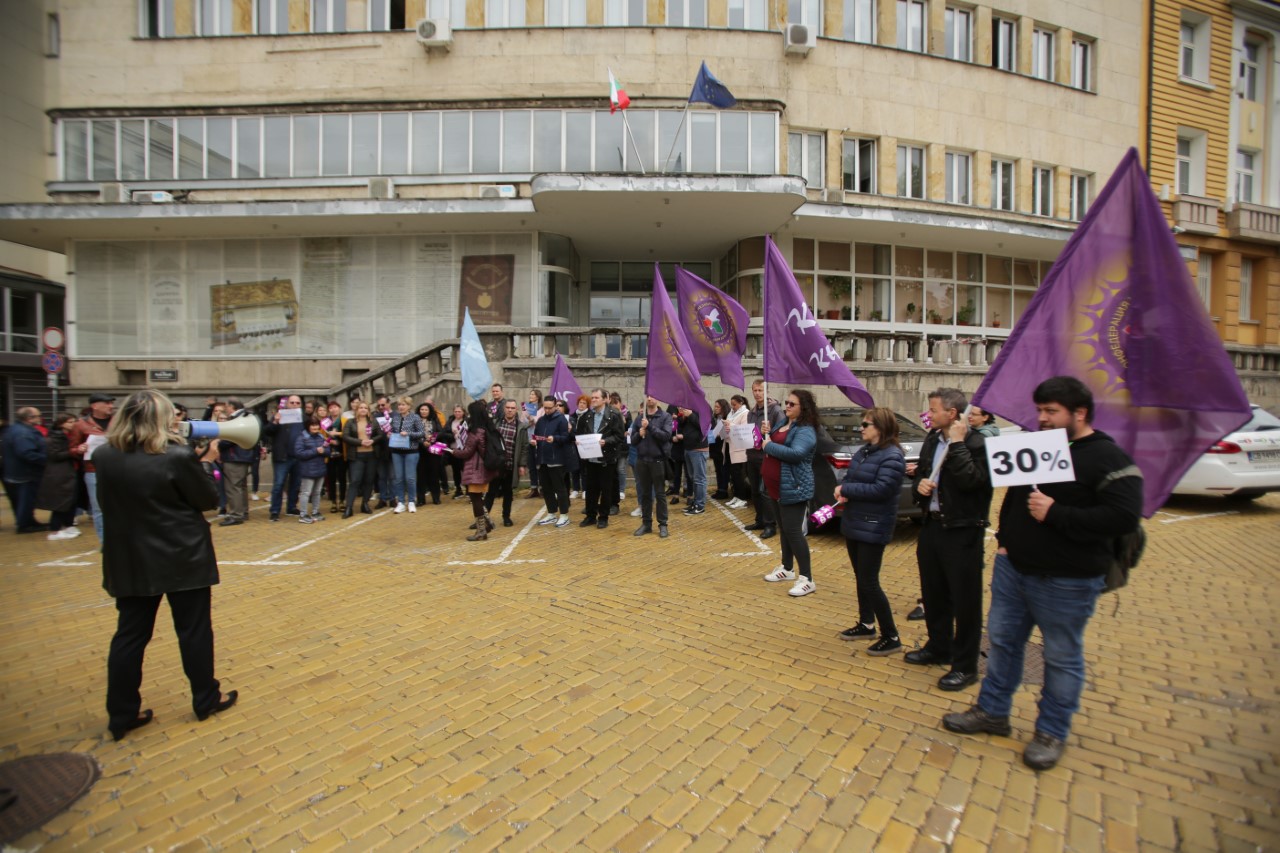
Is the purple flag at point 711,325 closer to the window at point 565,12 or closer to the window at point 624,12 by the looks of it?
the window at point 624,12

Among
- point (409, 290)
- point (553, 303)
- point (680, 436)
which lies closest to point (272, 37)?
point (409, 290)

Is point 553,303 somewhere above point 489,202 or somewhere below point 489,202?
below

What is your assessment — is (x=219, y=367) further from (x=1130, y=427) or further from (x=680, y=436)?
(x=1130, y=427)

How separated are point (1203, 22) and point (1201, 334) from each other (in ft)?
105

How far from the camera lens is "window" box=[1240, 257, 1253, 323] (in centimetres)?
2598

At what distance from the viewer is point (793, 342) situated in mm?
6527

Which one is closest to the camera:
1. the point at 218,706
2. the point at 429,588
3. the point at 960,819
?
the point at 960,819

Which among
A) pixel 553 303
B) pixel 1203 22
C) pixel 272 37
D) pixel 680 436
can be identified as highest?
pixel 1203 22

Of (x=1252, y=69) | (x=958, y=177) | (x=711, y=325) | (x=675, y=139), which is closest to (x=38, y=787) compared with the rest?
(x=711, y=325)

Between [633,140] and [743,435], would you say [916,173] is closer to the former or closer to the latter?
[633,140]

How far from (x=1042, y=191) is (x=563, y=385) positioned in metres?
20.2

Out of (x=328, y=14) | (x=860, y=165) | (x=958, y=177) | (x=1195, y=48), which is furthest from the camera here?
(x=1195, y=48)

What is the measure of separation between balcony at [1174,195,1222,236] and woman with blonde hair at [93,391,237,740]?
31218 mm

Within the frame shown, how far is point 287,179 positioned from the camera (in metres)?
19.2
